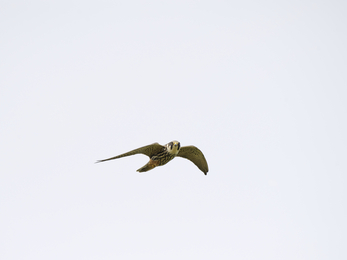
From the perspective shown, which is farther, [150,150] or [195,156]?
[195,156]

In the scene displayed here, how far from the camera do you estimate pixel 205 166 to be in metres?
16.4

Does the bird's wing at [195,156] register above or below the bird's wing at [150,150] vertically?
above

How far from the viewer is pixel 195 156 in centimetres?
1586

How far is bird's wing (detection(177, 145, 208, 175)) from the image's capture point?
50.1 feet

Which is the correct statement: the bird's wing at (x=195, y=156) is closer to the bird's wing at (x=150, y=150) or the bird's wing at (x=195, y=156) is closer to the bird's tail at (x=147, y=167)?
the bird's wing at (x=150, y=150)

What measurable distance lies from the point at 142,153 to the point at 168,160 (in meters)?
1.23

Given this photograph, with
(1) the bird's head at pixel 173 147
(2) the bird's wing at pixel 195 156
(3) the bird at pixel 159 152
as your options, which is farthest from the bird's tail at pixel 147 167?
(2) the bird's wing at pixel 195 156

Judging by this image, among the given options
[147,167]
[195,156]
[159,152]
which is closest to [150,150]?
[159,152]

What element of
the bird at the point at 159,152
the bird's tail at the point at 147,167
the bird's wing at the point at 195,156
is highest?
the bird's wing at the point at 195,156

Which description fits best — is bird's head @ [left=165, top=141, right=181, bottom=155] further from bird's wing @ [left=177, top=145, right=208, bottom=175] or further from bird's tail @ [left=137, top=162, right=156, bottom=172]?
bird's wing @ [left=177, top=145, right=208, bottom=175]

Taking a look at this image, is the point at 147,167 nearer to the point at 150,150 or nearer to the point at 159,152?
the point at 159,152

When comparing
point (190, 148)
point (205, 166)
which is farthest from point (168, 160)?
point (205, 166)

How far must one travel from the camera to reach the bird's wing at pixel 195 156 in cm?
1527

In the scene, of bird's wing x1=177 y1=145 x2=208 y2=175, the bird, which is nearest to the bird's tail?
the bird
